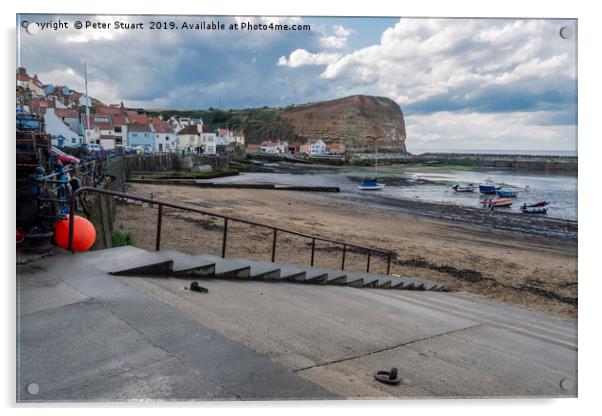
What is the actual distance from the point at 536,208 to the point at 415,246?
57.6ft

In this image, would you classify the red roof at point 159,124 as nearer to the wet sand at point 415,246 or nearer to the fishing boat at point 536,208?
the wet sand at point 415,246

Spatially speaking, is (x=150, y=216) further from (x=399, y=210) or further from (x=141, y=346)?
(x=399, y=210)

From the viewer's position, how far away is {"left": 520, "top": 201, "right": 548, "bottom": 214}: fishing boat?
90.8ft

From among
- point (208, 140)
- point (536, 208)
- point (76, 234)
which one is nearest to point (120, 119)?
point (76, 234)

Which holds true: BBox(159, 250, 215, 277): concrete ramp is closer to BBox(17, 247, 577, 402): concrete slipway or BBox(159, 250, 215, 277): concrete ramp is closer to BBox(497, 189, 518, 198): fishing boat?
BBox(17, 247, 577, 402): concrete slipway

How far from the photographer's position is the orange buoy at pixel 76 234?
3.87 metres

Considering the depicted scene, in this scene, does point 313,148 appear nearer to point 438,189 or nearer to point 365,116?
point 438,189

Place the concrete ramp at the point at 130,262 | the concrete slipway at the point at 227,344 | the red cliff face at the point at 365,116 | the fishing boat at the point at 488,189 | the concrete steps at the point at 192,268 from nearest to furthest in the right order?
1. the concrete slipway at the point at 227,344
2. the concrete ramp at the point at 130,262
3. the concrete steps at the point at 192,268
4. the red cliff face at the point at 365,116
5. the fishing boat at the point at 488,189

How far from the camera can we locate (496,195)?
39.3 m

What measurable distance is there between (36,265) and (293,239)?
11339 millimetres

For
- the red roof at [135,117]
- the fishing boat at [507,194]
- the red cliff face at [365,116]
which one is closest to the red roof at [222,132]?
the red cliff face at [365,116]

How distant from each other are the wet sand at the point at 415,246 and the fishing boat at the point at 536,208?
26.5 feet

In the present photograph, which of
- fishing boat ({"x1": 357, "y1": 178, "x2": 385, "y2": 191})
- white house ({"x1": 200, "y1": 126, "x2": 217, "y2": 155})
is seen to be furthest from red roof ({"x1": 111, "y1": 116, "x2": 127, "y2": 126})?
fishing boat ({"x1": 357, "y1": 178, "x2": 385, "y2": 191})
